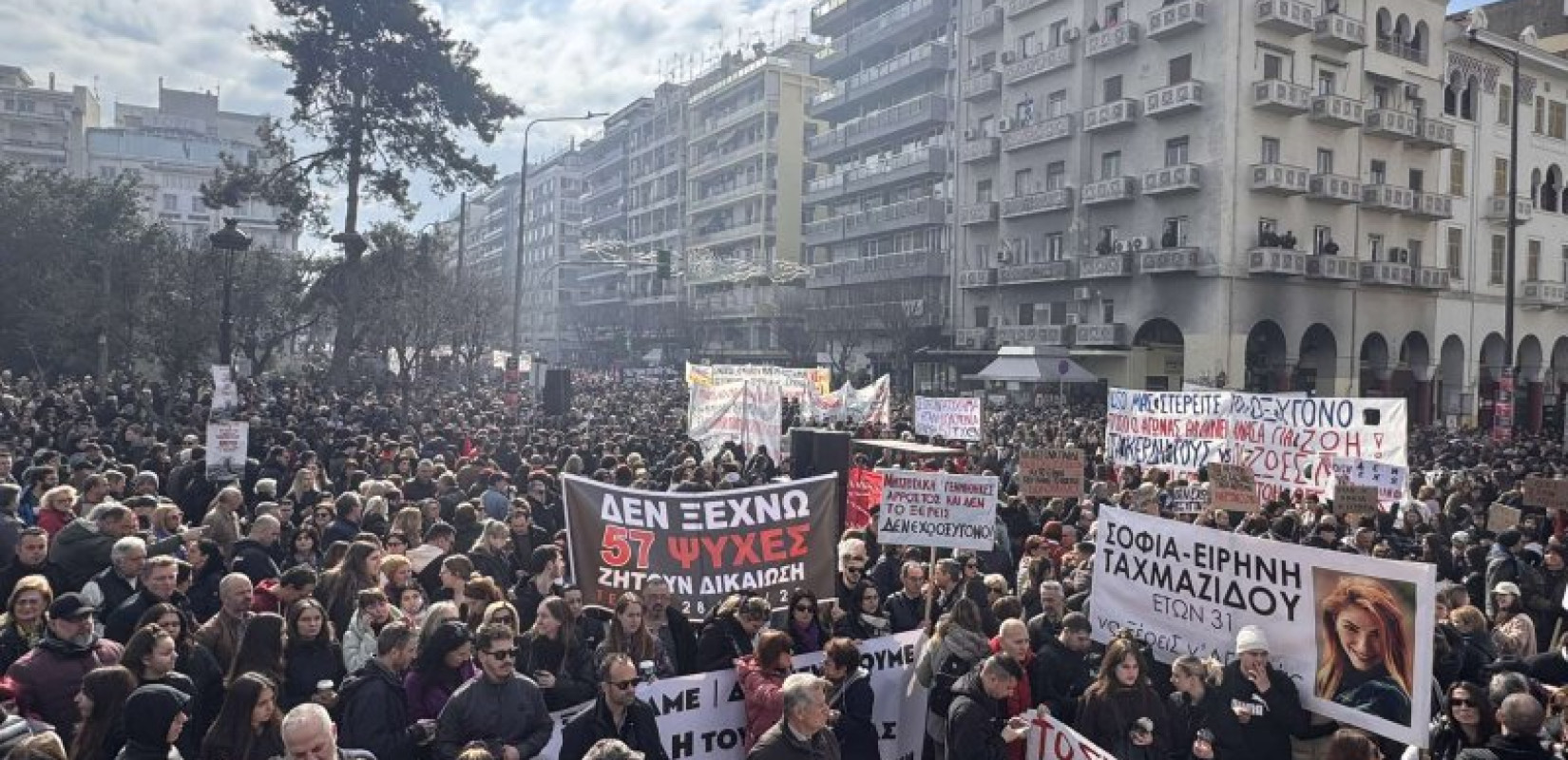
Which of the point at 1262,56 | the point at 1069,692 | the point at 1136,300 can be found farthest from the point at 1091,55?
the point at 1069,692

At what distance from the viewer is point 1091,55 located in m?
43.8

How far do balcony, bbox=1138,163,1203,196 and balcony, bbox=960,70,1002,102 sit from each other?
33.5 feet

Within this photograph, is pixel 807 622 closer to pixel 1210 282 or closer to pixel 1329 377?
pixel 1210 282

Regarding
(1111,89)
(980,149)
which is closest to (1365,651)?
(1111,89)

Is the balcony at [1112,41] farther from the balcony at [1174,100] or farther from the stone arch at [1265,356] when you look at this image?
the stone arch at [1265,356]

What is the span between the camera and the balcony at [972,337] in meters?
48.5

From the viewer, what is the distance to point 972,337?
4944 cm

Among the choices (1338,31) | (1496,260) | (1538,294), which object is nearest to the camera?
(1338,31)

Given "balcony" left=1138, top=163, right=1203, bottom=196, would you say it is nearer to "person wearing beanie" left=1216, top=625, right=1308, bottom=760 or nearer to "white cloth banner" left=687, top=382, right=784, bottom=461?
"white cloth banner" left=687, top=382, right=784, bottom=461

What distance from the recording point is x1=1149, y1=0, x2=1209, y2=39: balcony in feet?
130

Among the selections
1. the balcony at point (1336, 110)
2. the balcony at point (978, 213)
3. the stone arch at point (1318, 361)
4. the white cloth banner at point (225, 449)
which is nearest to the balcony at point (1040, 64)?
the balcony at point (978, 213)

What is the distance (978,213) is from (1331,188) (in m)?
14.2

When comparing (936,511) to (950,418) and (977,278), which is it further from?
(977,278)

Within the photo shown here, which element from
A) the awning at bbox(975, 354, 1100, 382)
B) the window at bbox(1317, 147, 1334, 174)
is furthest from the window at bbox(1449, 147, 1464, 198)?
the awning at bbox(975, 354, 1100, 382)
